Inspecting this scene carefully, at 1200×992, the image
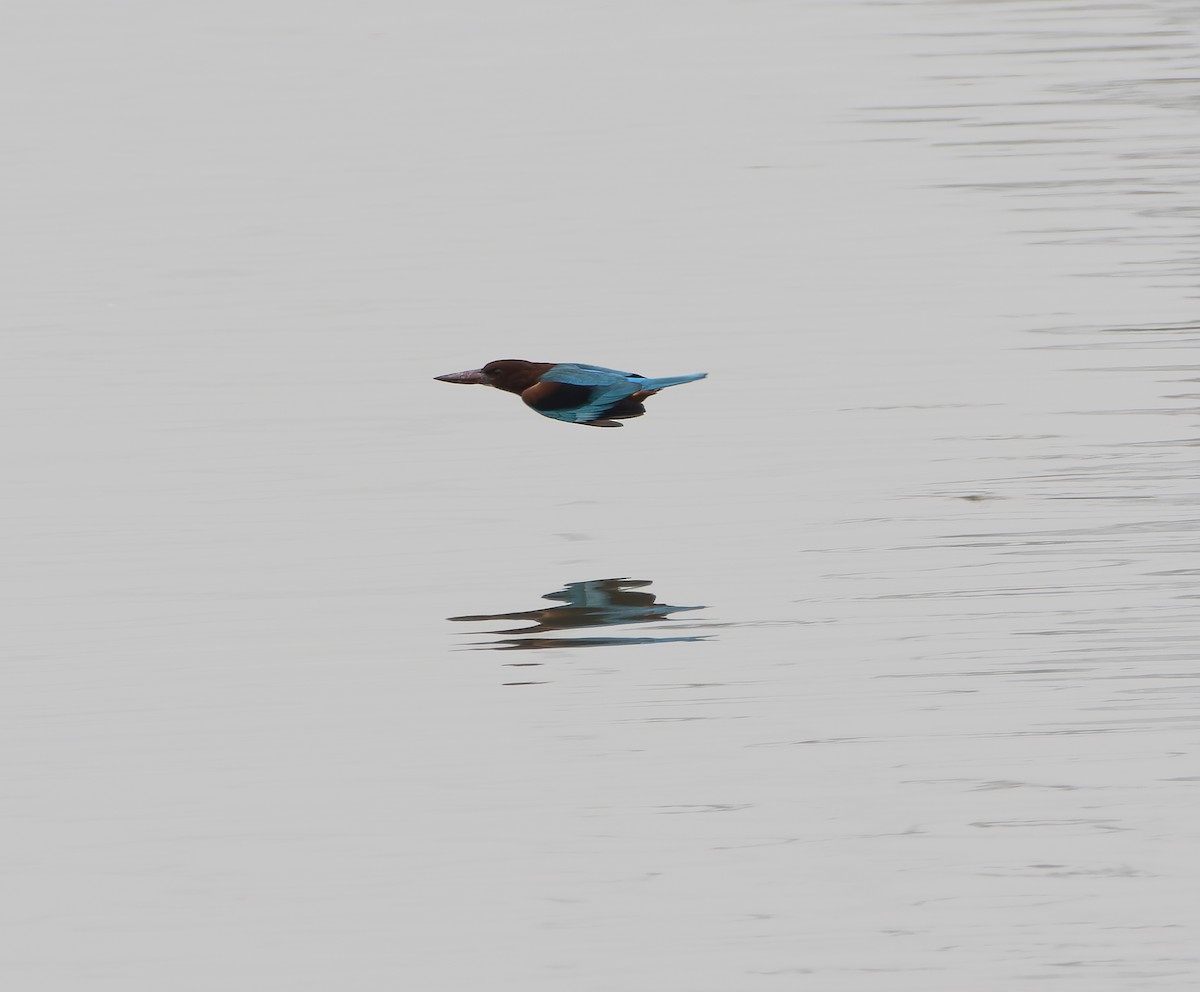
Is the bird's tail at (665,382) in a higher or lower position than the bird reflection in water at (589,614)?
higher

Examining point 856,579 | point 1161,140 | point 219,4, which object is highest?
point 219,4

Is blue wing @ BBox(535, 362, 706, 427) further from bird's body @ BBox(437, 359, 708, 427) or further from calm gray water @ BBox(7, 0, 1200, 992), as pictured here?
calm gray water @ BBox(7, 0, 1200, 992)

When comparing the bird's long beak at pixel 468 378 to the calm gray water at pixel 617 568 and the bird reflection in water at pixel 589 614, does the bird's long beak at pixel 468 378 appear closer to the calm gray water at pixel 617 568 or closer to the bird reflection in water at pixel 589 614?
the calm gray water at pixel 617 568

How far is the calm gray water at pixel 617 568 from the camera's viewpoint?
4035 mm

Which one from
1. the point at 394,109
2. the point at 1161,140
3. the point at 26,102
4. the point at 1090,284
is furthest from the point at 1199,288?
the point at 26,102

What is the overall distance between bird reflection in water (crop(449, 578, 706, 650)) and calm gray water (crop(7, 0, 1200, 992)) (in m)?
0.02

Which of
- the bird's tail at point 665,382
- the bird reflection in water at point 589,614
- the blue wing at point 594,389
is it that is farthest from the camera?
the blue wing at point 594,389

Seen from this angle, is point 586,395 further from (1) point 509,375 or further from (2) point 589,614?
(2) point 589,614

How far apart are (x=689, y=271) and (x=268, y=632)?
4.16m

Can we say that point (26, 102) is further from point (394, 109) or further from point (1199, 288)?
point (1199, 288)

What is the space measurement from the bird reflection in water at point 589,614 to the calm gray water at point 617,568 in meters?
0.02

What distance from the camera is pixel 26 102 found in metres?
14.8

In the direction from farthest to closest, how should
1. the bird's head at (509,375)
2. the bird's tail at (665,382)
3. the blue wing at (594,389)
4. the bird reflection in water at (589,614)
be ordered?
the bird's head at (509,375) < the blue wing at (594,389) < the bird's tail at (665,382) < the bird reflection in water at (589,614)

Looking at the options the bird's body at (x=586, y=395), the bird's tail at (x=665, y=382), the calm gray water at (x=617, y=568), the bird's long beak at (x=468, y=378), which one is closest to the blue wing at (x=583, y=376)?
the bird's body at (x=586, y=395)
